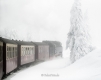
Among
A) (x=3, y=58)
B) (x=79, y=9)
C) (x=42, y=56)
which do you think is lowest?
(x=42, y=56)

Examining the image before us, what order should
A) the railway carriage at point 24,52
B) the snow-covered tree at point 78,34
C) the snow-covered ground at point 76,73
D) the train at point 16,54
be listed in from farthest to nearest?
1. the snow-covered tree at point 78,34
2. the railway carriage at point 24,52
3. the train at point 16,54
4. the snow-covered ground at point 76,73

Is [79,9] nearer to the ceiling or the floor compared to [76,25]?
nearer to the ceiling

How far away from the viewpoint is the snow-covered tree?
31.3 meters

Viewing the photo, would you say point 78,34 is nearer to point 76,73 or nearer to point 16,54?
point 16,54

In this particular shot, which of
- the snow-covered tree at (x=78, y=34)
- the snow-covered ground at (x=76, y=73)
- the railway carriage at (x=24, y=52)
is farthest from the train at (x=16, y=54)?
the snow-covered tree at (x=78, y=34)

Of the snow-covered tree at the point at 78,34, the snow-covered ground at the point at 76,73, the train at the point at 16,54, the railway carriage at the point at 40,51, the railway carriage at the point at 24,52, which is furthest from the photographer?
the railway carriage at the point at 40,51

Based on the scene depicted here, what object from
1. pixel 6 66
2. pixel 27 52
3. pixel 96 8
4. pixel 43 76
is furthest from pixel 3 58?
pixel 96 8

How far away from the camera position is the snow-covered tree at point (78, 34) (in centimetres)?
3130

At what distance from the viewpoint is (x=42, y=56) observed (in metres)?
35.9

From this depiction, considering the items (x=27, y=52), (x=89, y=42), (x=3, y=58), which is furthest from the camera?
(x=89, y=42)

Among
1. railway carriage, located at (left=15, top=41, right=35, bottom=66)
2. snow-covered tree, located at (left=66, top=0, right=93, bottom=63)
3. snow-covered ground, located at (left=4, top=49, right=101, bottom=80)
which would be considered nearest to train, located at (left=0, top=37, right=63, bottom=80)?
railway carriage, located at (left=15, top=41, right=35, bottom=66)

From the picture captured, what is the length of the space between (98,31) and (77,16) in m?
80.0

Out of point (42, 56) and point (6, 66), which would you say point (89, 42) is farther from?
point (6, 66)

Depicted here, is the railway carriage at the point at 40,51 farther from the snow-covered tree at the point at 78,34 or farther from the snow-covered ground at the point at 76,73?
the snow-covered ground at the point at 76,73
